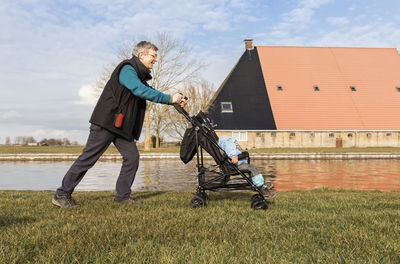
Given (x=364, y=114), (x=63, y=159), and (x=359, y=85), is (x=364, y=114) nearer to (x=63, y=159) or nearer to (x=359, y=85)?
(x=359, y=85)

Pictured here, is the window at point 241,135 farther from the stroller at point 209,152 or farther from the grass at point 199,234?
the grass at point 199,234

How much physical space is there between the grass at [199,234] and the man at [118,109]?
17.4 inches

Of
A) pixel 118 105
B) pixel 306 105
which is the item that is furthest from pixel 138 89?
pixel 306 105

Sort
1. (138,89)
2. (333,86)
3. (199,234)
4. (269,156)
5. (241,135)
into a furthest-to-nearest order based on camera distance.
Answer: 1. (333,86)
2. (241,135)
3. (269,156)
4. (138,89)
5. (199,234)

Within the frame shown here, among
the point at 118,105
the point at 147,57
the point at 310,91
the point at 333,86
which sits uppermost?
the point at 333,86

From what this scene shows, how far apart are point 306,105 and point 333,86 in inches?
153

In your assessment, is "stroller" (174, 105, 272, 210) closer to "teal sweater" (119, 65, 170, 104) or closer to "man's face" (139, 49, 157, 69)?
"teal sweater" (119, 65, 170, 104)

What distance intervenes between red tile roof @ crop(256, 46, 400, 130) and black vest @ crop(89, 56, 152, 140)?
2979cm

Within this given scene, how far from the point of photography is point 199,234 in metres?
3.12

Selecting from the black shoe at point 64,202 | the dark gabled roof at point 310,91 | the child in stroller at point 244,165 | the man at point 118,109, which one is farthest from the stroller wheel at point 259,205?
the dark gabled roof at point 310,91

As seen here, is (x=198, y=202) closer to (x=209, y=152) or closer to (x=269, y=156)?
(x=209, y=152)

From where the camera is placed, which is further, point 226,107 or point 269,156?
point 226,107

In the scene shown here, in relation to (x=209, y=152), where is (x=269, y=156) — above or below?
below

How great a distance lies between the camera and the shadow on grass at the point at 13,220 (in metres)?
3.59
